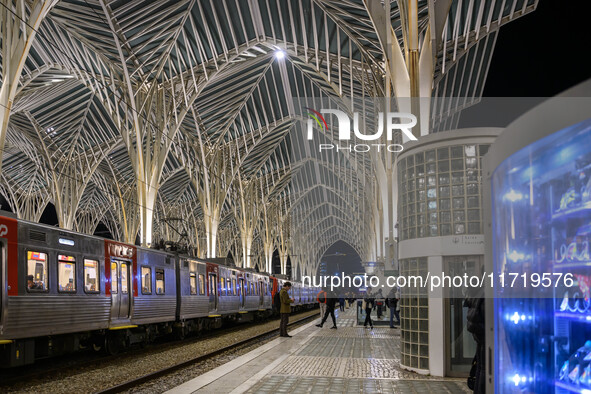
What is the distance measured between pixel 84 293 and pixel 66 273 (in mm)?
931

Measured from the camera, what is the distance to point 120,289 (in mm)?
15430

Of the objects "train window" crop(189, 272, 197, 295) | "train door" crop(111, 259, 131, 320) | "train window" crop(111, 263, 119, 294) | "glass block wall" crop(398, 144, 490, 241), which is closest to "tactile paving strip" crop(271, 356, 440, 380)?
"glass block wall" crop(398, 144, 490, 241)

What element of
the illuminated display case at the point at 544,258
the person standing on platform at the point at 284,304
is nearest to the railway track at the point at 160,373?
the person standing on platform at the point at 284,304

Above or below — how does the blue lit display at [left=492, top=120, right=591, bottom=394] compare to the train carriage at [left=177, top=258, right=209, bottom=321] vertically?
above

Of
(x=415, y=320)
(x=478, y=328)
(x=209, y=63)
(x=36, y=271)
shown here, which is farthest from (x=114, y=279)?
(x=209, y=63)

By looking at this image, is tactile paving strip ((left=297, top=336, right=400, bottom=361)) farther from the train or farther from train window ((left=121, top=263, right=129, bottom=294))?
train window ((left=121, top=263, right=129, bottom=294))

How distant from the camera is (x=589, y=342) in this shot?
2.83m

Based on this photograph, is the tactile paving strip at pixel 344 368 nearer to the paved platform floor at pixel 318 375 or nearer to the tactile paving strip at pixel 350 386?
the paved platform floor at pixel 318 375

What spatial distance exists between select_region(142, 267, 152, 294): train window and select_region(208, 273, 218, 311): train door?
6.51 meters

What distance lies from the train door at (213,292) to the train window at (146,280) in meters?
6.51

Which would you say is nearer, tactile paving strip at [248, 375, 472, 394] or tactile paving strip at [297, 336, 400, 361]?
tactile paving strip at [248, 375, 472, 394]

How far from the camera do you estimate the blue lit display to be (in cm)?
286

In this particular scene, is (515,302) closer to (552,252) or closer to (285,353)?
(552,252)

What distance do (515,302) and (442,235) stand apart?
6449mm
